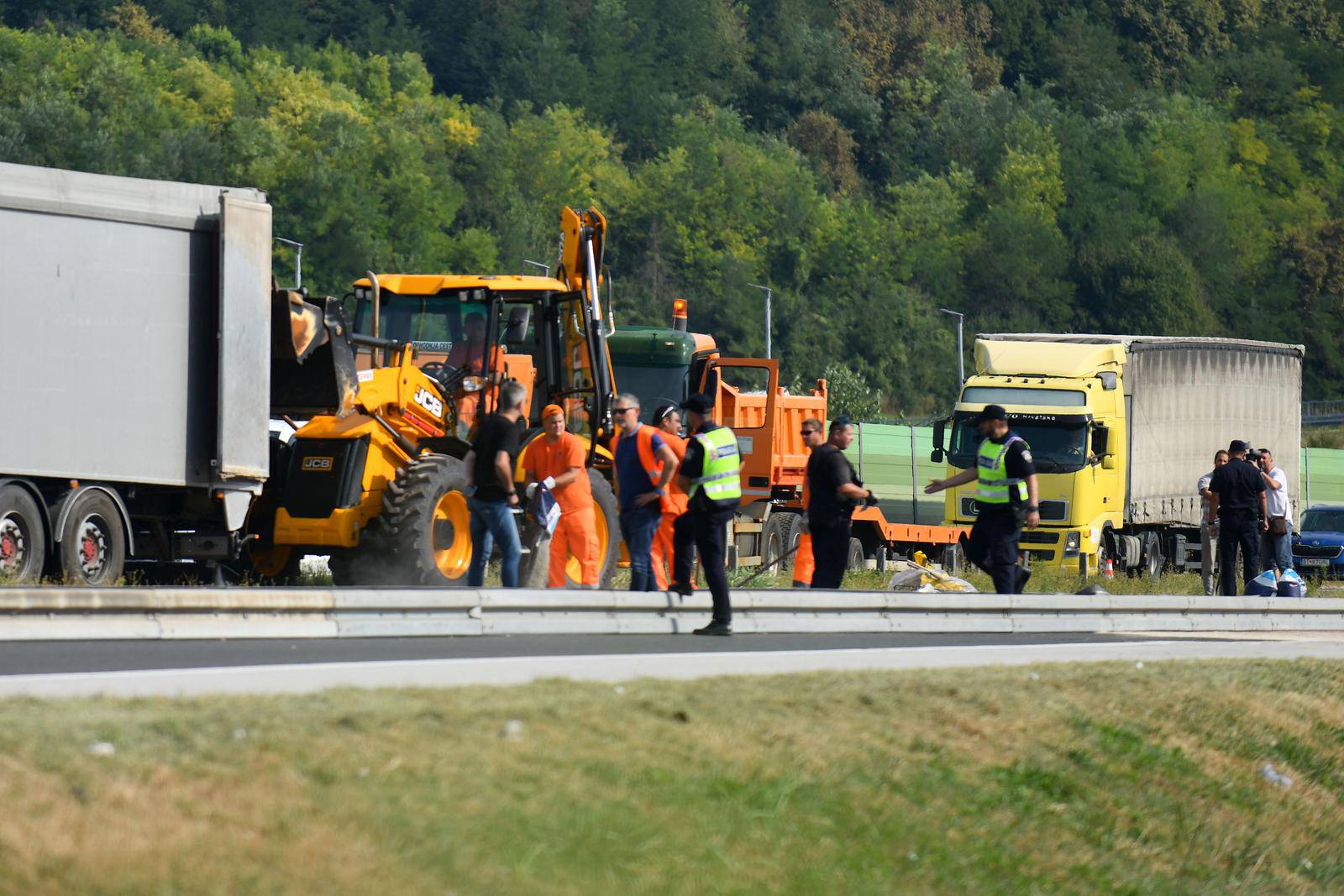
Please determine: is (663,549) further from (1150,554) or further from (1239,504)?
(1150,554)

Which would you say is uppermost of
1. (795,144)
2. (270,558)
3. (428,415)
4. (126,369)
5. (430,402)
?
(795,144)

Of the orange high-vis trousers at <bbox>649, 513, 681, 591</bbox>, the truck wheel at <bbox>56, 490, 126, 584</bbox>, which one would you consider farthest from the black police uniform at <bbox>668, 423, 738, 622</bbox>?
the truck wheel at <bbox>56, 490, 126, 584</bbox>

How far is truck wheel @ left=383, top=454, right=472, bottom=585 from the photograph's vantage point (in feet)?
56.6

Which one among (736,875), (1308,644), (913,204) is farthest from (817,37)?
(736,875)

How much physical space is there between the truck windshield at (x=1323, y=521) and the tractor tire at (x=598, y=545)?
22358mm

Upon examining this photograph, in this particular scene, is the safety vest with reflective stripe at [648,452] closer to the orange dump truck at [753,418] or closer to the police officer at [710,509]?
the police officer at [710,509]

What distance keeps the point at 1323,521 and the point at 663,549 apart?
23.2 metres

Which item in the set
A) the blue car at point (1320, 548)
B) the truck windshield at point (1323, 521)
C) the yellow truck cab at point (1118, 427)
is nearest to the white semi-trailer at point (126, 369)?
the yellow truck cab at point (1118, 427)

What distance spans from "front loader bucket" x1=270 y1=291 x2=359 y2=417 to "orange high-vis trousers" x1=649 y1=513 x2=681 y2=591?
9.07 ft

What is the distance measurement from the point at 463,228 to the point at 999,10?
163 ft

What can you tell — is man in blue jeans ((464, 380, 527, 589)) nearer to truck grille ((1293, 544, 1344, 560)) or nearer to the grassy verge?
the grassy verge

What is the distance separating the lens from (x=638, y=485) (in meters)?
16.5

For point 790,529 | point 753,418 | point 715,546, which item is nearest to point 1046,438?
point 790,529

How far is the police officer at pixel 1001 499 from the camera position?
1731 centimetres
